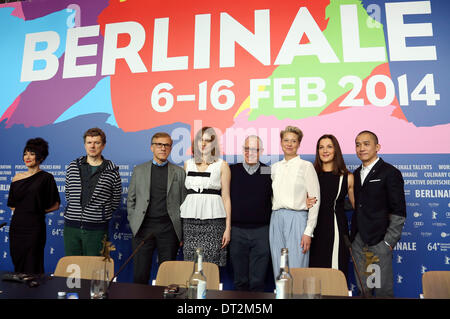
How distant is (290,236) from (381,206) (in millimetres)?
737

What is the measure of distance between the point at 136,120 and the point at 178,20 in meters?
1.28

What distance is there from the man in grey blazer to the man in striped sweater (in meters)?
0.23

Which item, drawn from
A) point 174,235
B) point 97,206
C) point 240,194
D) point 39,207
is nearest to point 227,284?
point 174,235

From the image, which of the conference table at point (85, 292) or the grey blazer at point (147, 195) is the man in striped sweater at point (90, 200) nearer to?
the grey blazer at point (147, 195)

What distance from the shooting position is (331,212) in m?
2.71

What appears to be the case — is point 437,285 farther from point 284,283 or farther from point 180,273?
point 180,273

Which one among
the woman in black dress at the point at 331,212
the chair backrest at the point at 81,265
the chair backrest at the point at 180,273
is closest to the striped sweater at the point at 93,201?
the chair backrest at the point at 81,265

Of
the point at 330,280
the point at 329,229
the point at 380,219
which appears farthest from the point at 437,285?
the point at 329,229

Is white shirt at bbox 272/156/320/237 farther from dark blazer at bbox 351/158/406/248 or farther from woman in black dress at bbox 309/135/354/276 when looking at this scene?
dark blazer at bbox 351/158/406/248

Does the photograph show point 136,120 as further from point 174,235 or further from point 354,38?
point 354,38

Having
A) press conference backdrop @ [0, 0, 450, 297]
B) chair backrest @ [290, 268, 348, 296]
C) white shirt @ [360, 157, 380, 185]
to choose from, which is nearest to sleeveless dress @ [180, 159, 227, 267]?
press conference backdrop @ [0, 0, 450, 297]

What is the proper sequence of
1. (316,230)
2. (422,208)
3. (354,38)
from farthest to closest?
(354,38), (422,208), (316,230)

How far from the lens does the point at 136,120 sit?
12.4ft

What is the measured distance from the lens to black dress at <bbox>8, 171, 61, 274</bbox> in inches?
117
